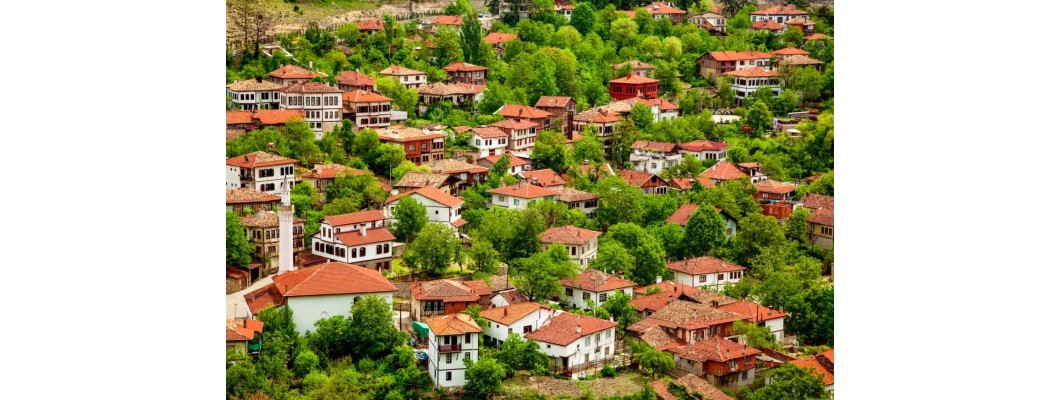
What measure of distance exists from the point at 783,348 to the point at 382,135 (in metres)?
5.09

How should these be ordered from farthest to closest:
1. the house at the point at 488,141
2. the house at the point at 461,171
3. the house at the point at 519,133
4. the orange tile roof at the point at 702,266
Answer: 1. the house at the point at 519,133
2. the house at the point at 488,141
3. the house at the point at 461,171
4. the orange tile roof at the point at 702,266

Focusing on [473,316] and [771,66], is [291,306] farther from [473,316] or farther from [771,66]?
[771,66]

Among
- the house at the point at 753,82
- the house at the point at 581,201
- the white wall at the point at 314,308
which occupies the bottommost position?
the white wall at the point at 314,308

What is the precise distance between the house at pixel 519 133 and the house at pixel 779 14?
22.4 ft

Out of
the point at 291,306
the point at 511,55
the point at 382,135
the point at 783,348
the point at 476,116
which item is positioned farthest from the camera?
the point at 511,55

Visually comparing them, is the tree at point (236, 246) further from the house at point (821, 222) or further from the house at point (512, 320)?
the house at point (821, 222)

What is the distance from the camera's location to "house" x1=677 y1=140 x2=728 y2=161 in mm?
15188

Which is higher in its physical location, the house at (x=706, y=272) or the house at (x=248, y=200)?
the house at (x=248, y=200)

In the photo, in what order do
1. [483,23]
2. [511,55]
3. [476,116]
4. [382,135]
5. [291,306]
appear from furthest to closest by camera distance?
[483,23]
[511,55]
[476,116]
[382,135]
[291,306]

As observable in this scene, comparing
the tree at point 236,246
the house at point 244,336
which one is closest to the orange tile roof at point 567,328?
the house at point 244,336

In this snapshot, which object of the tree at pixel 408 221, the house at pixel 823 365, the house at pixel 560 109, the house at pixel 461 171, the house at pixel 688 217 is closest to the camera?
the house at pixel 823 365

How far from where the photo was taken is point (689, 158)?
581 inches

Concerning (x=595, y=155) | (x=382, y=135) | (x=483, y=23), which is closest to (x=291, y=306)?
(x=382, y=135)

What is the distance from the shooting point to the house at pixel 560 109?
16.0 metres
